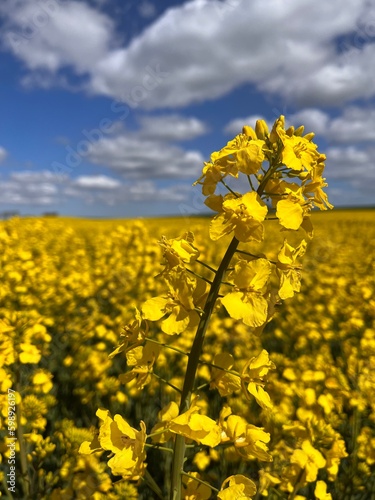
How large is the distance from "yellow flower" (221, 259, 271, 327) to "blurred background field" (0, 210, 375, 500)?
634 millimetres

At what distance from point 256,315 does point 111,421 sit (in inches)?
21.9

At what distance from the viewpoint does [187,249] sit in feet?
4.42

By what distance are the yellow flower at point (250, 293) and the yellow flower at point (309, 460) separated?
39.7 inches

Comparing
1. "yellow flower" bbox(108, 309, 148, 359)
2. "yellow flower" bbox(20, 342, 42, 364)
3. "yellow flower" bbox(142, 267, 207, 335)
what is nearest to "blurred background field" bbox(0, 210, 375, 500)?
"yellow flower" bbox(20, 342, 42, 364)

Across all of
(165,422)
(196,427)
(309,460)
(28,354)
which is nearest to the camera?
(196,427)

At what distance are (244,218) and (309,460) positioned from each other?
4.41ft

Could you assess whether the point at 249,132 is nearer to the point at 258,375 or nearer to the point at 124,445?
the point at 258,375

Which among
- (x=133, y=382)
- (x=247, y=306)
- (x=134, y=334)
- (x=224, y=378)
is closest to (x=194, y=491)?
(x=224, y=378)

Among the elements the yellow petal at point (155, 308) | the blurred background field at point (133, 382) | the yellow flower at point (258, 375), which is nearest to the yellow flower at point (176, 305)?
the yellow petal at point (155, 308)

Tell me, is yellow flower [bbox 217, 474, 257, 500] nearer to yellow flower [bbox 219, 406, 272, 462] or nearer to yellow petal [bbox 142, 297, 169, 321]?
yellow flower [bbox 219, 406, 272, 462]

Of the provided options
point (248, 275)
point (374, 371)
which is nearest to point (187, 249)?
point (248, 275)

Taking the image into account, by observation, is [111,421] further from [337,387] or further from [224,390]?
[337,387]

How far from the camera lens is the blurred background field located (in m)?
2.27

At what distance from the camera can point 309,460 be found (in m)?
1.95
